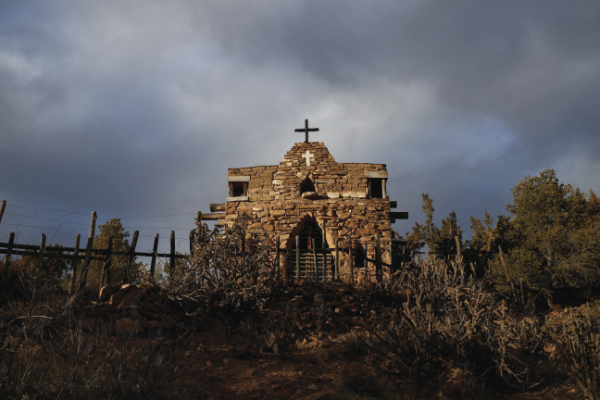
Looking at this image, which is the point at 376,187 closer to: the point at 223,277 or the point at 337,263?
the point at 337,263

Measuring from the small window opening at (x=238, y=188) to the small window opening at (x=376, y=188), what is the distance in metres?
4.03

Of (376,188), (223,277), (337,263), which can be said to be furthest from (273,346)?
(376,188)

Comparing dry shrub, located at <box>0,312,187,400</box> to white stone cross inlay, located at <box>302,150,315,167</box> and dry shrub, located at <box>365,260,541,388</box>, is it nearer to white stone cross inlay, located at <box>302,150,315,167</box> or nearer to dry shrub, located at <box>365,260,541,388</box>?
dry shrub, located at <box>365,260,541,388</box>

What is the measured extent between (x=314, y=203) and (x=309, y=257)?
1759mm

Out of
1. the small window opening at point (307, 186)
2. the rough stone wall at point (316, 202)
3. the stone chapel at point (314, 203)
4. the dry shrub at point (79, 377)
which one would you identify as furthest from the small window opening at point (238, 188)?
the dry shrub at point (79, 377)

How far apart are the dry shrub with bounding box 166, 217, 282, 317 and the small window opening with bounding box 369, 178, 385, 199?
18.2 feet

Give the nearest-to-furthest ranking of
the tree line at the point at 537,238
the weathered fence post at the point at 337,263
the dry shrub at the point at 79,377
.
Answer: the dry shrub at the point at 79,377
the weathered fence post at the point at 337,263
the tree line at the point at 537,238

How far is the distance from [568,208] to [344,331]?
1212 centimetres

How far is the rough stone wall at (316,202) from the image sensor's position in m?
12.6

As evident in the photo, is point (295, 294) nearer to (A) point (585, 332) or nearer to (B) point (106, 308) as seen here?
(B) point (106, 308)

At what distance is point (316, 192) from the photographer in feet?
43.0

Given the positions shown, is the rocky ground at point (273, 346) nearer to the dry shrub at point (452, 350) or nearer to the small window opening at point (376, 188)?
the dry shrub at point (452, 350)

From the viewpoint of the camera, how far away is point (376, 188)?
13.7m

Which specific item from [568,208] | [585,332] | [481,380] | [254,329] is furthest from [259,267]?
[568,208]
